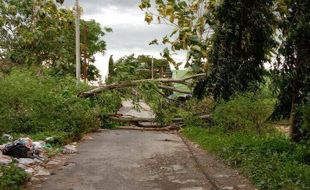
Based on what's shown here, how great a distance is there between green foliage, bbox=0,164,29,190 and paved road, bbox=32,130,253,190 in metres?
0.40

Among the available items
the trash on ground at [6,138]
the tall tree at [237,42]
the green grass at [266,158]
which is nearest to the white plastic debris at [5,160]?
the trash on ground at [6,138]

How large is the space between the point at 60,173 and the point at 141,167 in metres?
2.11

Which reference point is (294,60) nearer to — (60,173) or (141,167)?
(141,167)

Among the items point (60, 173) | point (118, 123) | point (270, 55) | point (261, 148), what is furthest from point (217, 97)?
point (60, 173)

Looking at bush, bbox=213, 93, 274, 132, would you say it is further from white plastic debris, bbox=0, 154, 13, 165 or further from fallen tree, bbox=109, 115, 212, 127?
white plastic debris, bbox=0, 154, 13, 165

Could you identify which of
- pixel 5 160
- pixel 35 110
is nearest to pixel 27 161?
pixel 5 160

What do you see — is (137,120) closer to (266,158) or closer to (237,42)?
(237,42)

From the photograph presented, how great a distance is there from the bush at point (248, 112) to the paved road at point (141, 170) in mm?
1810

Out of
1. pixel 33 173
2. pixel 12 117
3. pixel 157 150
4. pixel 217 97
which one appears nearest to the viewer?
pixel 33 173

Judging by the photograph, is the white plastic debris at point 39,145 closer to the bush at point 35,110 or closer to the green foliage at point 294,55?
the bush at point 35,110

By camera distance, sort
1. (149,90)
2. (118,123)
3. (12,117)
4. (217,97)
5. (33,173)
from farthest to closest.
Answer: (118,123)
(149,90)
(217,97)
(12,117)
(33,173)

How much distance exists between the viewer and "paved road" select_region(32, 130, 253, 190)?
9.90 m

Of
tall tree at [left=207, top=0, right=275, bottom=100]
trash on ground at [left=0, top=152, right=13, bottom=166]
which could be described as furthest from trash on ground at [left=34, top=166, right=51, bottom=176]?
→ tall tree at [left=207, top=0, right=275, bottom=100]

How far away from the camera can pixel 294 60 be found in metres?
13.5
